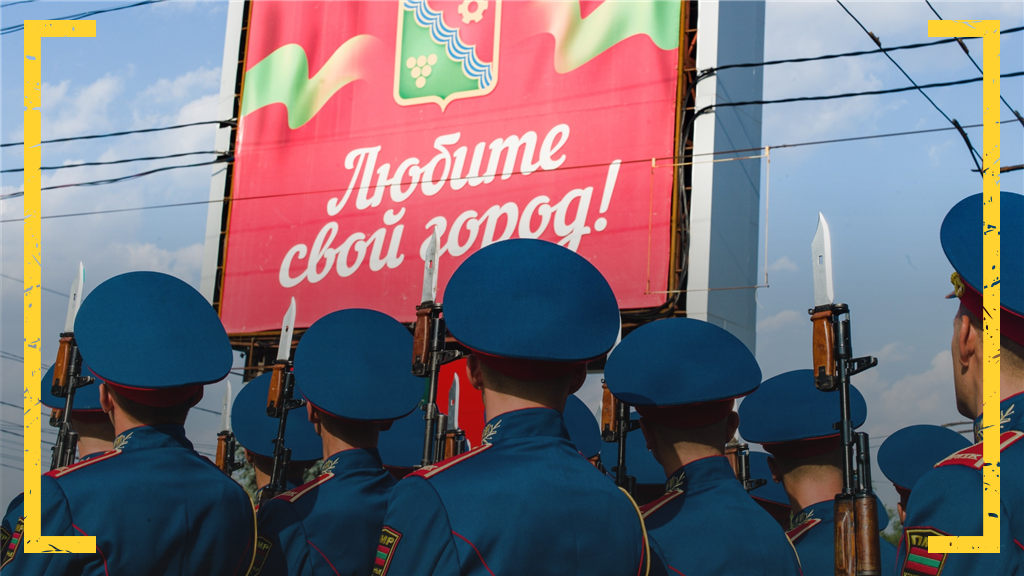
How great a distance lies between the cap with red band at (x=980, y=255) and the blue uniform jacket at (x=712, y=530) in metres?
1.01

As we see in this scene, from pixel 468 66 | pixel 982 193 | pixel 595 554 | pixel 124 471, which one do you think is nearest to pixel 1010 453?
pixel 982 193

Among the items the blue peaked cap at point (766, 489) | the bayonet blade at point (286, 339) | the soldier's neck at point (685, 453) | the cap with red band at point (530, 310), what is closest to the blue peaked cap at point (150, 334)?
the cap with red band at point (530, 310)

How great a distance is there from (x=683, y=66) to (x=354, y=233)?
14.6 feet

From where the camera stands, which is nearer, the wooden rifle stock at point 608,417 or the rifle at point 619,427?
the rifle at point 619,427

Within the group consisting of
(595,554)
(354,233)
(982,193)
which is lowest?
(595,554)

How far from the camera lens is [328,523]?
359 cm

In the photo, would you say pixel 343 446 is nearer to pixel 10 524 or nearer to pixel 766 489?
pixel 10 524

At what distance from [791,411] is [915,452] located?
4.44ft

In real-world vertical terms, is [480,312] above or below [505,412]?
above

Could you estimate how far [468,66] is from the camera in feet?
38.7

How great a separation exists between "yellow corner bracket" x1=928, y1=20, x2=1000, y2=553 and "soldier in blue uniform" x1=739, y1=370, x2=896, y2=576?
60.2 inches

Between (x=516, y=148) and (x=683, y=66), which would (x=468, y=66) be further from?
(x=683, y=66)

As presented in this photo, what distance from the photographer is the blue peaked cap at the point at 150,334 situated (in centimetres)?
306

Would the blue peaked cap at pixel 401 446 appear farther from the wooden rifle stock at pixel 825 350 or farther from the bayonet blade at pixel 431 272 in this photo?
the wooden rifle stock at pixel 825 350
